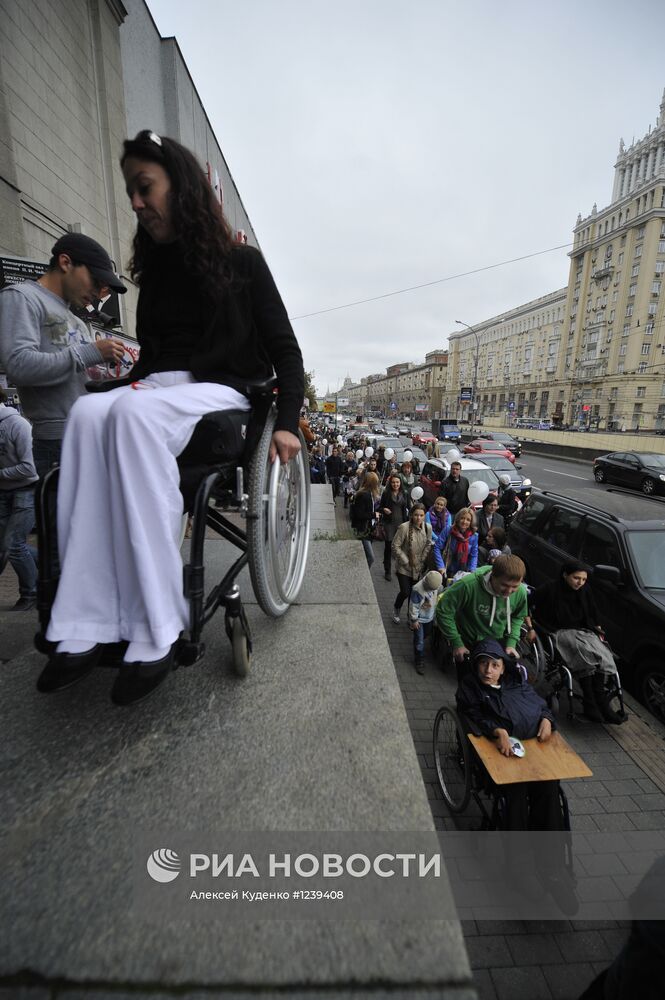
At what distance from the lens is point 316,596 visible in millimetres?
2469

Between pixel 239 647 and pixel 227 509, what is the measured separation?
56 centimetres

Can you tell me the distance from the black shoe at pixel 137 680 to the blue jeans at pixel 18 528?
7.70ft

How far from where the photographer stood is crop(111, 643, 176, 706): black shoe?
1151mm

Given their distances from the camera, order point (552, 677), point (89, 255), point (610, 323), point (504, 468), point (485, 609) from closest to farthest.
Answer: point (89, 255) < point (485, 609) < point (552, 677) < point (504, 468) < point (610, 323)

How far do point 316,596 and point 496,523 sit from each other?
6823 mm

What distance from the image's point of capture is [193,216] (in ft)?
5.02

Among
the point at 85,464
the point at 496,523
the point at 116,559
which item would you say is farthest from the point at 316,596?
the point at 496,523

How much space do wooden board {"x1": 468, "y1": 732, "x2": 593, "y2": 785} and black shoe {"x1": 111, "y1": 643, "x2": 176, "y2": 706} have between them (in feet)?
7.87

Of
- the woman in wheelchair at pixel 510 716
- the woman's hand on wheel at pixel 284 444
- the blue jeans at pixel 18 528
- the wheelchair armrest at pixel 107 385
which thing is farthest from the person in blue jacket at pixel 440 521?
the wheelchair armrest at pixel 107 385

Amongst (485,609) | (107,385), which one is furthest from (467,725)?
Answer: (107,385)

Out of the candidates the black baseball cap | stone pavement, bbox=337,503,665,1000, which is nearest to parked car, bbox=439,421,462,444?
stone pavement, bbox=337,503,665,1000

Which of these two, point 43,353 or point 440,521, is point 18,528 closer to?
point 43,353

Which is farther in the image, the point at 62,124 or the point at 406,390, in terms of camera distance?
the point at 406,390

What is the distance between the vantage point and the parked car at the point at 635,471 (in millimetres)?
17734
